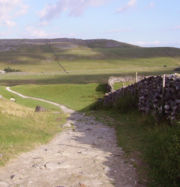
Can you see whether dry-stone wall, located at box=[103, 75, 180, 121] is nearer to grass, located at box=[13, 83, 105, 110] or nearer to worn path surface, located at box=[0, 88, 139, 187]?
worn path surface, located at box=[0, 88, 139, 187]

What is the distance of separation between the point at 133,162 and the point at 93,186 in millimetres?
2360

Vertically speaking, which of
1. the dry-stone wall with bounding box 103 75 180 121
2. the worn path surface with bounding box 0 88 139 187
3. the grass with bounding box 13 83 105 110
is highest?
the dry-stone wall with bounding box 103 75 180 121

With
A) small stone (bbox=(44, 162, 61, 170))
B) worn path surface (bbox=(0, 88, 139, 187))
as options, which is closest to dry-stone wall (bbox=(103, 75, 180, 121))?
worn path surface (bbox=(0, 88, 139, 187))

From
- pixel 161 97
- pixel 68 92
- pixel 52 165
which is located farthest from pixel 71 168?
pixel 68 92

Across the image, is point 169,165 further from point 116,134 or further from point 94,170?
point 116,134

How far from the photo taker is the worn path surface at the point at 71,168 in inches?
295

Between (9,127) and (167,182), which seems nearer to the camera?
(167,182)

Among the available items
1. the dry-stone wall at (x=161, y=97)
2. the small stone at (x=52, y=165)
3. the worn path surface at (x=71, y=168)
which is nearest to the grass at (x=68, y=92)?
the dry-stone wall at (x=161, y=97)

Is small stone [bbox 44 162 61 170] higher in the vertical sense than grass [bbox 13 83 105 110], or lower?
higher

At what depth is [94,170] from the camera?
8.33 m

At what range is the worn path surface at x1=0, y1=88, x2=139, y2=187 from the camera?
295 inches

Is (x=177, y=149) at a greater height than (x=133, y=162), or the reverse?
(x=177, y=149)

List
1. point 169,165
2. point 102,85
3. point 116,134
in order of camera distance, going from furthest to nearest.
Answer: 1. point 102,85
2. point 116,134
3. point 169,165

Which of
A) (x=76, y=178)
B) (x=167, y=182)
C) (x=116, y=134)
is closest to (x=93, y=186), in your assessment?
(x=76, y=178)
